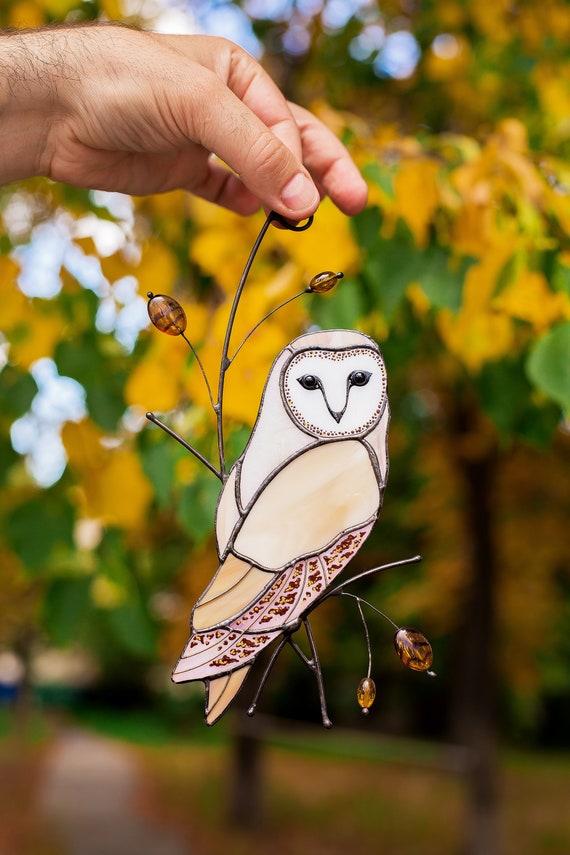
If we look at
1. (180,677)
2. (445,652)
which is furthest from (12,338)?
(445,652)

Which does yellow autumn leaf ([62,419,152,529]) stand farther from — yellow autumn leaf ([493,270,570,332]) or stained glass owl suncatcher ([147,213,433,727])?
stained glass owl suncatcher ([147,213,433,727])

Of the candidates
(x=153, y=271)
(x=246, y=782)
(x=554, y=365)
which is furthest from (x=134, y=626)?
(x=246, y=782)

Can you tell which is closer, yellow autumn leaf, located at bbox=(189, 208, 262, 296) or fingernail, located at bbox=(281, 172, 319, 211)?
fingernail, located at bbox=(281, 172, 319, 211)

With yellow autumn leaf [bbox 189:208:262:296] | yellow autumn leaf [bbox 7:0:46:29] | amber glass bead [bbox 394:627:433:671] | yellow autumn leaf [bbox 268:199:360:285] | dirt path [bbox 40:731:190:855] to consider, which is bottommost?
dirt path [bbox 40:731:190:855]

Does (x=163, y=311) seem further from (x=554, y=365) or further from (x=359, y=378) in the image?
(x=554, y=365)

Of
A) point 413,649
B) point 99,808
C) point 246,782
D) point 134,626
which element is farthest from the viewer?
point 99,808

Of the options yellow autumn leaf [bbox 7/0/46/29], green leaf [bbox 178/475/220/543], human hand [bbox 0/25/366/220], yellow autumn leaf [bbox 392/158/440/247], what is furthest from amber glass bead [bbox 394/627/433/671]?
yellow autumn leaf [bbox 7/0/46/29]

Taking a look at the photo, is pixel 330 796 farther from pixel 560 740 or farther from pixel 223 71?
pixel 223 71
